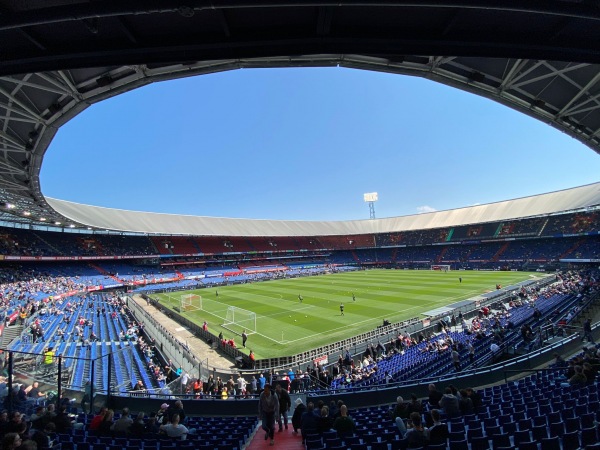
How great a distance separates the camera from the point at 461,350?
17.6m

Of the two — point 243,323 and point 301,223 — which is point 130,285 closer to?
point 243,323

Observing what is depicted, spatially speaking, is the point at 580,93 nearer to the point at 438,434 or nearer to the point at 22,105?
the point at 438,434

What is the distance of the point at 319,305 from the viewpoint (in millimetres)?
34906

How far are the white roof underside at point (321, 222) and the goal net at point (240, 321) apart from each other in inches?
974

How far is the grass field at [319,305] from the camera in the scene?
24453 mm

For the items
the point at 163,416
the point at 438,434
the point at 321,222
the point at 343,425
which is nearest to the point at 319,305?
the point at 163,416

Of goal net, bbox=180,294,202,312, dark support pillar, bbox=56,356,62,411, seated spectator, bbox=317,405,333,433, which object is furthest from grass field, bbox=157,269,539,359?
seated spectator, bbox=317,405,333,433

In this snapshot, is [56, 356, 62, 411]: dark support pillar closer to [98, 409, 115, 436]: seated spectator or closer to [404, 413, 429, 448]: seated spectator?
[98, 409, 115, 436]: seated spectator

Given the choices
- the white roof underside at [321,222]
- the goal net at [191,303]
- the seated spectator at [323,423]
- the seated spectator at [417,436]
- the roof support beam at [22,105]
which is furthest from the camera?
the white roof underside at [321,222]

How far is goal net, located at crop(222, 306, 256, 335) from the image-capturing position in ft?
89.5

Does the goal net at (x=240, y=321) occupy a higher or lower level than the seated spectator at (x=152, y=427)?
higher

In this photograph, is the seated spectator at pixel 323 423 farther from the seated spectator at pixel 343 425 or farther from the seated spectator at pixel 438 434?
the seated spectator at pixel 438 434

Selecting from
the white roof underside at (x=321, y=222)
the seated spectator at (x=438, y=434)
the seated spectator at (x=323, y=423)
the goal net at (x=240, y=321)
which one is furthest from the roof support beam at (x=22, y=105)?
the white roof underside at (x=321, y=222)

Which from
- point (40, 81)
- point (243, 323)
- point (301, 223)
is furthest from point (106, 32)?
point (301, 223)
